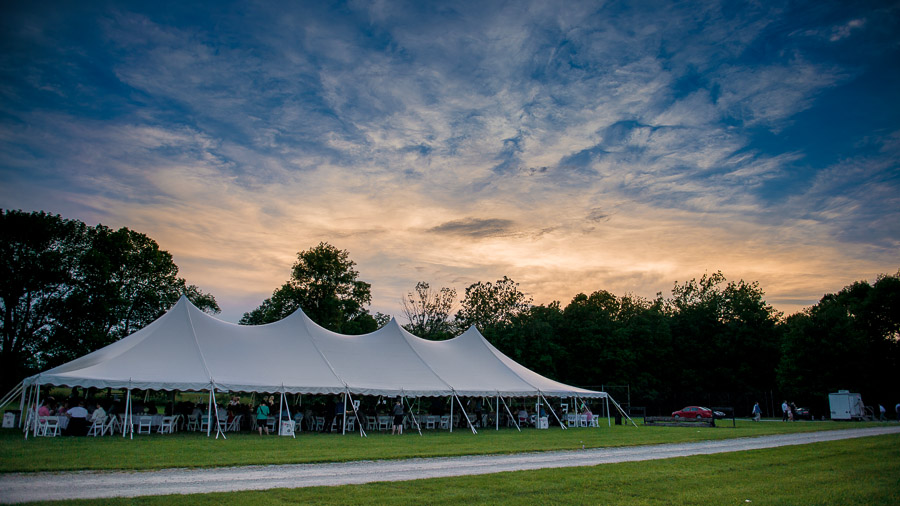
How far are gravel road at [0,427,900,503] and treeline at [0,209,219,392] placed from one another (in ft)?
91.0

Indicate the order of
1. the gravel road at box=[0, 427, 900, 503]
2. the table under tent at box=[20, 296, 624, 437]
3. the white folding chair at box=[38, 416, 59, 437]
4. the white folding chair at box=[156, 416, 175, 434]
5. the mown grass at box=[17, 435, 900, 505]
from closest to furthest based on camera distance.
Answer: the mown grass at box=[17, 435, 900, 505], the gravel road at box=[0, 427, 900, 503], the white folding chair at box=[38, 416, 59, 437], the table under tent at box=[20, 296, 624, 437], the white folding chair at box=[156, 416, 175, 434]

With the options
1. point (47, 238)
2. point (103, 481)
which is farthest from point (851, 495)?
point (47, 238)

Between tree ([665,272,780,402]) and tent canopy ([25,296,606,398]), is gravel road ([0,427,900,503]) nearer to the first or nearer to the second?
tent canopy ([25,296,606,398])

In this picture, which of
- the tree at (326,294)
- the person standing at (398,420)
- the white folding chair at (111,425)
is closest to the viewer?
the white folding chair at (111,425)

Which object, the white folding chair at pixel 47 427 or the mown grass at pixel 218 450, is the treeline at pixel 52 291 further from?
the white folding chair at pixel 47 427

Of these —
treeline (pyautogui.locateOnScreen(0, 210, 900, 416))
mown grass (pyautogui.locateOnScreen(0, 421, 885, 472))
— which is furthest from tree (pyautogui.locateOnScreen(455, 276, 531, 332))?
mown grass (pyautogui.locateOnScreen(0, 421, 885, 472))

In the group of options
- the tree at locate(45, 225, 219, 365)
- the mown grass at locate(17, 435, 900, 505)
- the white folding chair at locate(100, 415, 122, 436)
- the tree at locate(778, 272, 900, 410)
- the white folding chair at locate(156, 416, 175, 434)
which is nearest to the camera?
the mown grass at locate(17, 435, 900, 505)

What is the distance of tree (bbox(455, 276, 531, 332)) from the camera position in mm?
60406

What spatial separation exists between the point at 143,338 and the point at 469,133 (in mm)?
12893

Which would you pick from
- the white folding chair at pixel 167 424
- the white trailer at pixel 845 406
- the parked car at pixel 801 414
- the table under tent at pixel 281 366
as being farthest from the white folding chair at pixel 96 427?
the parked car at pixel 801 414

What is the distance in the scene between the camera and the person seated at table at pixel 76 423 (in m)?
16.4

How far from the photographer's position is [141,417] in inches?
703

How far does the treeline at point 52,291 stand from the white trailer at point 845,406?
4249 centimetres

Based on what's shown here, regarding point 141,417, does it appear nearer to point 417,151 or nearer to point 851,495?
point 417,151
